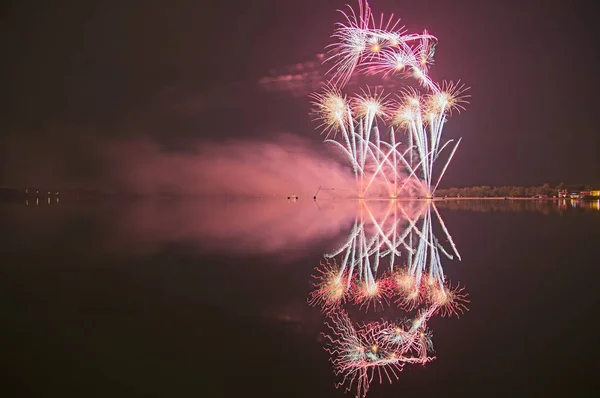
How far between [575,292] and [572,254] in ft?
10.2

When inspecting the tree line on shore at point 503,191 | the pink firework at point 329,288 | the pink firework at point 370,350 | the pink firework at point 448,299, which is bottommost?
the pink firework at point 370,350

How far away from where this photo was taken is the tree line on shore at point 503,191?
46906 mm

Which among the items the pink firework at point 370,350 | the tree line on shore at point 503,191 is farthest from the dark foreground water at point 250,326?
the tree line on shore at point 503,191

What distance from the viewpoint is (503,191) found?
159 ft

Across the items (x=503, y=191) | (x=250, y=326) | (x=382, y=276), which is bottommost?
(x=250, y=326)

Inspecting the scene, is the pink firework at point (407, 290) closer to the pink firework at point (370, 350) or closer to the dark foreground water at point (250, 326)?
the dark foreground water at point (250, 326)

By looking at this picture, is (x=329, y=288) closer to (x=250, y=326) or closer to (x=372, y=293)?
(x=372, y=293)

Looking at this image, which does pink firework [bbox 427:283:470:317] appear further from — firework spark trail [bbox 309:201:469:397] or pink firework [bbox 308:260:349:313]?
pink firework [bbox 308:260:349:313]

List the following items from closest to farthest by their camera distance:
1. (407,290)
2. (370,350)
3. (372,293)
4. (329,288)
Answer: (370,350)
(372,293)
(407,290)
(329,288)

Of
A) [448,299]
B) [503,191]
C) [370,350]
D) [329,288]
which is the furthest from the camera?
[503,191]

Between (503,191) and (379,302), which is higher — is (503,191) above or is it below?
above

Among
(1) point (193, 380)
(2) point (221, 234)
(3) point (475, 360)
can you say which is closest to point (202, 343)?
(1) point (193, 380)

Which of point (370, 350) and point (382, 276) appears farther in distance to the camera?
point (382, 276)

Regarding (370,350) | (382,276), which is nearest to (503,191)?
(382,276)
